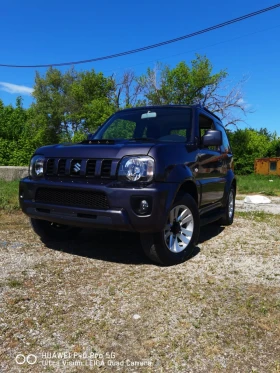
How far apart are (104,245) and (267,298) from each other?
2.11m

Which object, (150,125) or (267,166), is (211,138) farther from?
(267,166)

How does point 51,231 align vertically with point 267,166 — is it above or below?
below

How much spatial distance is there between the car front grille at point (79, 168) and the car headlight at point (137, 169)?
13 centimetres

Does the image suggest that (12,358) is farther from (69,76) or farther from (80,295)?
(69,76)

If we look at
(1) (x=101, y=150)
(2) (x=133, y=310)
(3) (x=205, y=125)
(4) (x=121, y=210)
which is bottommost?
(2) (x=133, y=310)

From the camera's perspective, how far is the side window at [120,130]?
453 cm

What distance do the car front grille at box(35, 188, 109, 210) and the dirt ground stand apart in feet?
2.11

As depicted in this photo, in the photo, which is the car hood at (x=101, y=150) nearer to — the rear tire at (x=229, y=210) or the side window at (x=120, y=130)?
the side window at (x=120, y=130)

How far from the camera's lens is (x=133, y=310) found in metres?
2.50

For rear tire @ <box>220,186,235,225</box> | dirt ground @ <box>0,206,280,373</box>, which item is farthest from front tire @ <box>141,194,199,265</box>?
rear tire @ <box>220,186,235,225</box>

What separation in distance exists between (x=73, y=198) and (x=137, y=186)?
698 millimetres

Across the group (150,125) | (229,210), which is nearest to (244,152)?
(229,210)

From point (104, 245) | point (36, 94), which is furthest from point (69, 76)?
point (104, 245)

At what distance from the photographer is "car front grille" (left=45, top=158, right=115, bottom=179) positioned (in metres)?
3.23
